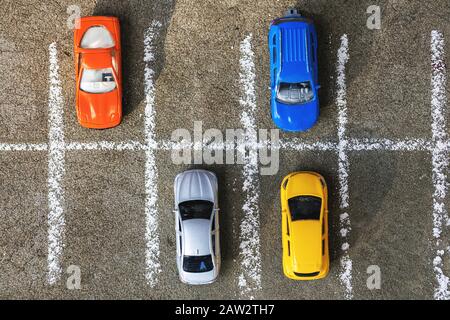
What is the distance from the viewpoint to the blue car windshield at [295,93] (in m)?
5.00

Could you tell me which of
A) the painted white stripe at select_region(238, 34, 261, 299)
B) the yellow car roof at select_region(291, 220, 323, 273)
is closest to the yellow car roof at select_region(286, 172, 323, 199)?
the yellow car roof at select_region(291, 220, 323, 273)

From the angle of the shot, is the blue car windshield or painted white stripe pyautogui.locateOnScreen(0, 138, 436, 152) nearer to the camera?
the blue car windshield

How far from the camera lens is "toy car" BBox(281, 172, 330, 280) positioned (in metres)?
4.89

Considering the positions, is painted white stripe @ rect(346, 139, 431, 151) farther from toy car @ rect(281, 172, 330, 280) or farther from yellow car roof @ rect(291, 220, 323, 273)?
yellow car roof @ rect(291, 220, 323, 273)

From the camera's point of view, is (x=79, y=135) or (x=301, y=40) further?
(x=79, y=135)

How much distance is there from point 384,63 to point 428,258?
231 centimetres

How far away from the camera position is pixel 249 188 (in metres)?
5.28

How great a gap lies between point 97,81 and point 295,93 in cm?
225

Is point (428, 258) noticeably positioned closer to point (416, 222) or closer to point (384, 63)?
point (416, 222)

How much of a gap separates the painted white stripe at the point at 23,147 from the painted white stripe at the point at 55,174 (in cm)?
8

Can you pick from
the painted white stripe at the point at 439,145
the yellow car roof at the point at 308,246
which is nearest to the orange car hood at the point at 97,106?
the yellow car roof at the point at 308,246

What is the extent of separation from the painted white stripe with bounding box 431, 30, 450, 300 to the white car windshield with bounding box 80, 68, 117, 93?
3688mm

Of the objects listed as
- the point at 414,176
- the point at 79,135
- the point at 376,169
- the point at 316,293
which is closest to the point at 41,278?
the point at 79,135

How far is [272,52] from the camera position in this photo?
5117mm
